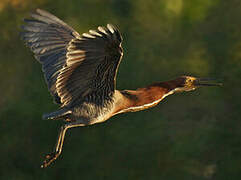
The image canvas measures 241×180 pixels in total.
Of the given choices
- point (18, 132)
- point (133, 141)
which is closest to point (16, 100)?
point (18, 132)

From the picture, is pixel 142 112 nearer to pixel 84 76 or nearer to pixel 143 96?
pixel 143 96

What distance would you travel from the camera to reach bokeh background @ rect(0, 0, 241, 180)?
654 centimetres

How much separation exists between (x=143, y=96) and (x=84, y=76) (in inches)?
26.2

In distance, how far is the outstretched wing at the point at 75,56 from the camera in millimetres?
3656

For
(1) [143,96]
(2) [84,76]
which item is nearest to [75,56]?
(2) [84,76]

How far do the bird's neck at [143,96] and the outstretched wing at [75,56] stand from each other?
0.93ft

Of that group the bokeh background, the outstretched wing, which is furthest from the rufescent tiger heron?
the bokeh background

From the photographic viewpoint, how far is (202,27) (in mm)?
7488

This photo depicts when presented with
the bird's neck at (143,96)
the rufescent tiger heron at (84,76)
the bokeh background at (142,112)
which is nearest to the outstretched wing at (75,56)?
the rufescent tiger heron at (84,76)

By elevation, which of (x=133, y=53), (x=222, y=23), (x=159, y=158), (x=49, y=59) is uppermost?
(x=222, y=23)

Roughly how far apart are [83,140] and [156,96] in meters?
2.09

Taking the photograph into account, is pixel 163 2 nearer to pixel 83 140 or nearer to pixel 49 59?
pixel 83 140

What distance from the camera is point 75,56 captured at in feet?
12.2

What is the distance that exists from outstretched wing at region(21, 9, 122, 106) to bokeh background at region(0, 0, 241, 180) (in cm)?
186
